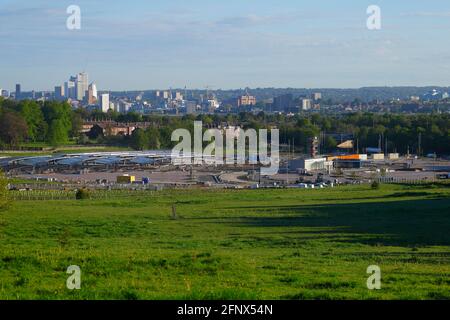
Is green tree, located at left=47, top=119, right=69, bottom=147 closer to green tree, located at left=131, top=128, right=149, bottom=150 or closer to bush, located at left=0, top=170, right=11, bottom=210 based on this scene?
green tree, located at left=131, top=128, right=149, bottom=150

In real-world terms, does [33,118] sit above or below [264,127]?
above

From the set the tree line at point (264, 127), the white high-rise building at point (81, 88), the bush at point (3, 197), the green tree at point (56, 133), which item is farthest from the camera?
the white high-rise building at point (81, 88)

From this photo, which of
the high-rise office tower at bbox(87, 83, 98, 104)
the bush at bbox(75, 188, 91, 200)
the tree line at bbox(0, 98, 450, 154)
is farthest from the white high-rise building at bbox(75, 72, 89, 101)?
the bush at bbox(75, 188, 91, 200)

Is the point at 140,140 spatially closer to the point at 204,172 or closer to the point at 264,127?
the point at 264,127

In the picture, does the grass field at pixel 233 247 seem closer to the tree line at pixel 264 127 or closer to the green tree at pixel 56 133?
the tree line at pixel 264 127

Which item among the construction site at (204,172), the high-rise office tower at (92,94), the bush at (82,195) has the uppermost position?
the high-rise office tower at (92,94)

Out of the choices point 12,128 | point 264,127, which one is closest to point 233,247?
point 12,128

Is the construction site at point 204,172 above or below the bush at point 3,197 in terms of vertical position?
below

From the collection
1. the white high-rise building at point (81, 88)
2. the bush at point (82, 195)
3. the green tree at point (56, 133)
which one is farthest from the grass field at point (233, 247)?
the white high-rise building at point (81, 88)

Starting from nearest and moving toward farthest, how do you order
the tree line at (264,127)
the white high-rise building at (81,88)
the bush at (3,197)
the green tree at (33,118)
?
the bush at (3,197) → the tree line at (264,127) → the green tree at (33,118) → the white high-rise building at (81,88)
